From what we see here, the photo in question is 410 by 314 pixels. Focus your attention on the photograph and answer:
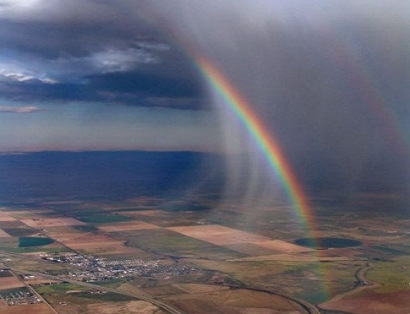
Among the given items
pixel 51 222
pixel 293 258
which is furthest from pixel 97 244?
pixel 293 258

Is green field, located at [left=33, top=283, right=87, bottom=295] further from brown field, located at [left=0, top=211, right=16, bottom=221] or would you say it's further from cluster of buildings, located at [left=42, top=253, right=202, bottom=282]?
brown field, located at [left=0, top=211, right=16, bottom=221]

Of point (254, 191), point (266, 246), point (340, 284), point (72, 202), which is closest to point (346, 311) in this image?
point (340, 284)

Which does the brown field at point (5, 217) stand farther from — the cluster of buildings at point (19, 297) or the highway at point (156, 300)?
the cluster of buildings at point (19, 297)

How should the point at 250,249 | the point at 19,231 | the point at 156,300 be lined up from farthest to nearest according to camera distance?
the point at 19,231 < the point at 250,249 < the point at 156,300

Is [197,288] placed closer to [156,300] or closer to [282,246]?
[156,300]

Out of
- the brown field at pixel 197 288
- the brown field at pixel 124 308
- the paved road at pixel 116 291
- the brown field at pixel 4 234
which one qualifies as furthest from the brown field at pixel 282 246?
the brown field at pixel 4 234

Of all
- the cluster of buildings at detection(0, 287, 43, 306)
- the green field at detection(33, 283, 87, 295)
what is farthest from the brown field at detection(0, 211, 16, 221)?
the cluster of buildings at detection(0, 287, 43, 306)
